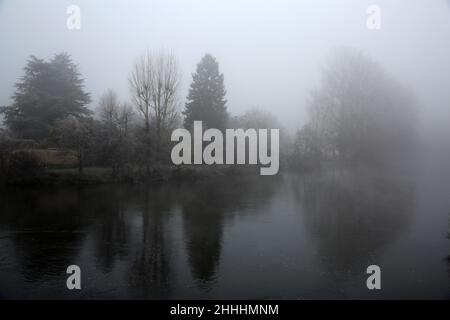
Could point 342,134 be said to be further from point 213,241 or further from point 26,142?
point 26,142

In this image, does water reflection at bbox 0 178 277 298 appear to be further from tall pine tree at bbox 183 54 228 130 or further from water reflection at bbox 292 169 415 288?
tall pine tree at bbox 183 54 228 130

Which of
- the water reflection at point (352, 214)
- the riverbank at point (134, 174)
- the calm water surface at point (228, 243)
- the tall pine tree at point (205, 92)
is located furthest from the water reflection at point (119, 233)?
the tall pine tree at point (205, 92)

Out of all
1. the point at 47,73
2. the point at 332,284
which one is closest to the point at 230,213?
the point at 332,284

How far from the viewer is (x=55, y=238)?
8.20 meters

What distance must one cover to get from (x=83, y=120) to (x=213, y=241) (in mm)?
12888

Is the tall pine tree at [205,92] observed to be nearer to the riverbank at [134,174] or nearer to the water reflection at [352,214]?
the riverbank at [134,174]

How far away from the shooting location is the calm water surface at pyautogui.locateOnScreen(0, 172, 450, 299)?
5785 millimetres

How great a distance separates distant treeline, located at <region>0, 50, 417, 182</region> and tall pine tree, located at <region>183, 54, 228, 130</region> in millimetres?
52

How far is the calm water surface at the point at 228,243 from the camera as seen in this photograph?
5785mm

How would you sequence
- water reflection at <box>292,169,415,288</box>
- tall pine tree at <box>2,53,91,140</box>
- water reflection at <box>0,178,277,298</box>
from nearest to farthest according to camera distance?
1. water reflection at <box>0,178,277,298</box>
2. water reflection at <box>292,169,415,288</box>
3. tall pine tree at <box>2,53,91,140</box>

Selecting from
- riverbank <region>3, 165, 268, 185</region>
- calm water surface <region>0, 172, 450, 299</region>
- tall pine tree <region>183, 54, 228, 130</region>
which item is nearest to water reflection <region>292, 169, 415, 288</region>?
calm water surface <region>0, 172, 450, 299</region>

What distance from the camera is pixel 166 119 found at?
60.4 feet

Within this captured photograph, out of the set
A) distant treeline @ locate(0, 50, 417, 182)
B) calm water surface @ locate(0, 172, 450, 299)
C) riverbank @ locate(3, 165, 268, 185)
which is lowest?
calm water surface @ locate(0, 172, 450, 299)

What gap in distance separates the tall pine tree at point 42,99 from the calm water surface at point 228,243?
17.8 ft
